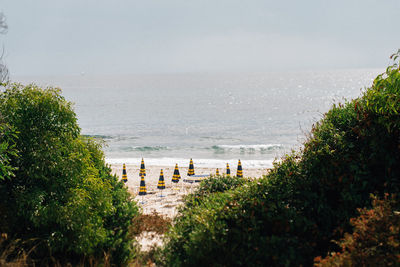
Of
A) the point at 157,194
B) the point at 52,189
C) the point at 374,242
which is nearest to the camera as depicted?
the point at 374,242

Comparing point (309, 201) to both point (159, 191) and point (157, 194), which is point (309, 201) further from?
point (159, 191)

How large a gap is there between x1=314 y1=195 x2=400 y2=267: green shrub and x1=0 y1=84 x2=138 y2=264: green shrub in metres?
4.47

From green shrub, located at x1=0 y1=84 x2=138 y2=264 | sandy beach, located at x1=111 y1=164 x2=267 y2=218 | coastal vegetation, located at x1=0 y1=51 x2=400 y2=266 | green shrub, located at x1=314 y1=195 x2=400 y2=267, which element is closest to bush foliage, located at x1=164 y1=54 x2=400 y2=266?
coastal vegetation, located at x1=0 y1=51 x2=400 y2=266

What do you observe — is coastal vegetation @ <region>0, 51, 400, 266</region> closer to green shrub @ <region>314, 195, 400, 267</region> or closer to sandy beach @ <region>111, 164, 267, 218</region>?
green shrub @ <region>314, 195, 400, 267</region>

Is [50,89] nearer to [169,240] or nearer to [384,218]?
[169,240]

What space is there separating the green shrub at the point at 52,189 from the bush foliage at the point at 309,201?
5.99 feet

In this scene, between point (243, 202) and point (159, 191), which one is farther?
point (159, 191)

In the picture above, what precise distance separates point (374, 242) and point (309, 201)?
1482 mm

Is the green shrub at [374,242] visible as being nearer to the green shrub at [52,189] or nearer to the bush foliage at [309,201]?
the bush foliage at [309,201]

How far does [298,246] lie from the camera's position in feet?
16.8

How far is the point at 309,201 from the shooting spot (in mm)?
5582

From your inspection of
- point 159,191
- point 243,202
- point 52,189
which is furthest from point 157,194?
Answer: point 243,202

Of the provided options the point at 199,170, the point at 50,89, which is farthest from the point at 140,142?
the point at 50,89

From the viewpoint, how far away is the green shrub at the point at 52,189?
643 cm
